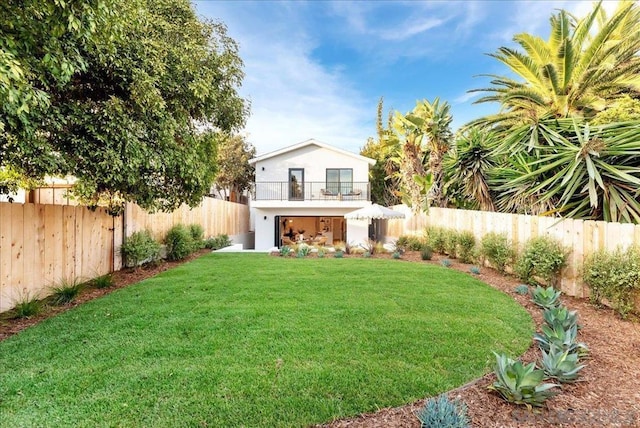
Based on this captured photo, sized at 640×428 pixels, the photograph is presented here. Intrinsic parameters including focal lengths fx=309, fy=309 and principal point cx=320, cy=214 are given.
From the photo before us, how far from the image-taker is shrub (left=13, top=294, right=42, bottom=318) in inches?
207

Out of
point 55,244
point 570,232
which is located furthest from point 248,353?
point 570,232

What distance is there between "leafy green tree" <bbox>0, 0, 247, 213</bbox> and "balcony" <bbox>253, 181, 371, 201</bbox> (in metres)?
11.2

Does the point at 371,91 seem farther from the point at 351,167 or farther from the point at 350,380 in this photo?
the point at 350,380

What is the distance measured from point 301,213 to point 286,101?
6320 millimetres

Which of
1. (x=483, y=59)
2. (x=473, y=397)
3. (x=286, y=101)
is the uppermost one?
(x=483, y=59)

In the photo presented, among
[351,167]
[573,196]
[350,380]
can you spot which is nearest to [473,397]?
[350,380]

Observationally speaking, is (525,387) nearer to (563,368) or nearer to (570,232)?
(563,368)

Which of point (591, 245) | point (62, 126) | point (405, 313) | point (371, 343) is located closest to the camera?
point (371, 343)

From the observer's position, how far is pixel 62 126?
190 inches

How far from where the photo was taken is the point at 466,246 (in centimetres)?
1045

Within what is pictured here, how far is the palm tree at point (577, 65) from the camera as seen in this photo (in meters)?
10.1

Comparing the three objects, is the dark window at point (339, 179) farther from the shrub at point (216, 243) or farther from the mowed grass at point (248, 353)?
the mowed grass at point (248, 353)

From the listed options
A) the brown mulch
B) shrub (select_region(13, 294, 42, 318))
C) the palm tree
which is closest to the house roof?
the palm tree

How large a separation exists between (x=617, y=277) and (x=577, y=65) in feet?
29.3
